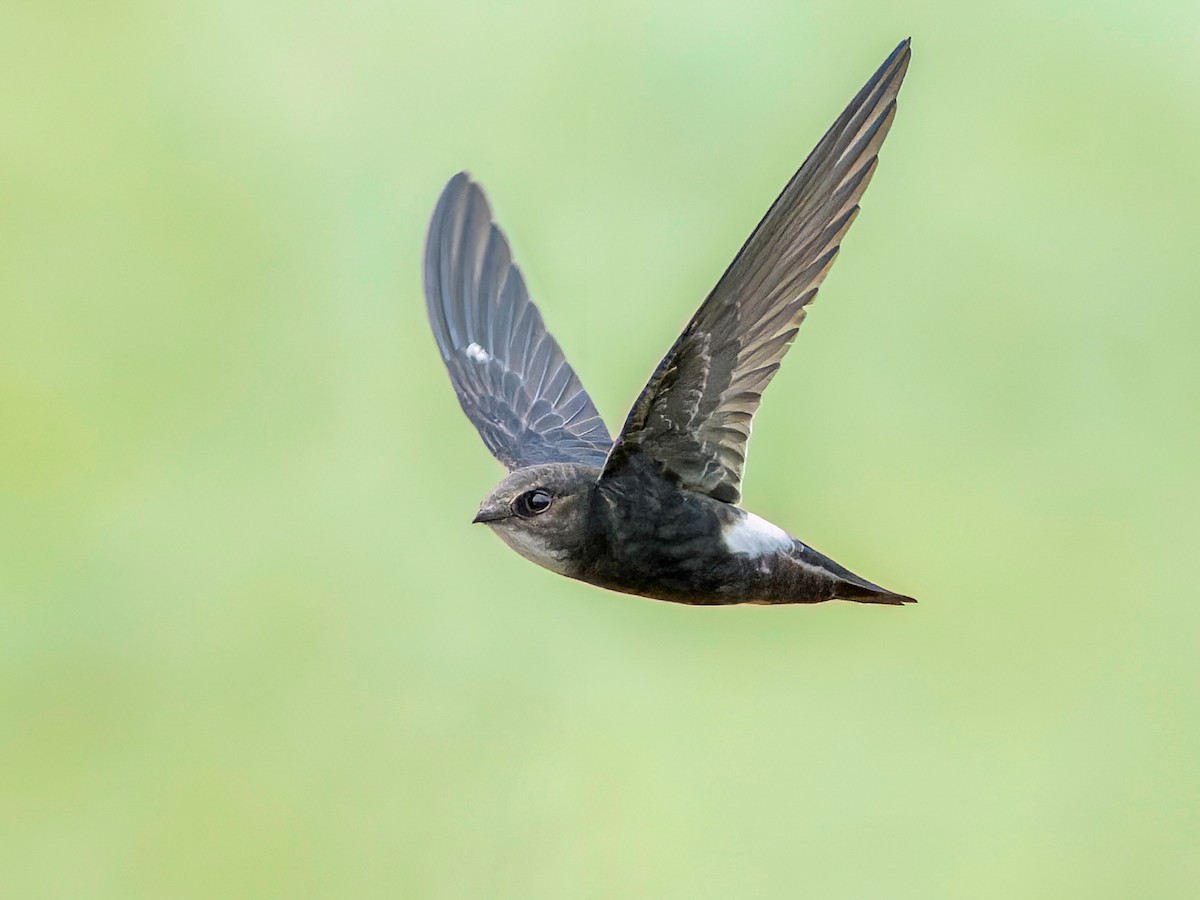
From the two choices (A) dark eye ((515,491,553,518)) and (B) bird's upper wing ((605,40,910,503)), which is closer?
(B) bird's upper wing ((605,40,910,503))

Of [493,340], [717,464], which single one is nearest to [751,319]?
[717,464]

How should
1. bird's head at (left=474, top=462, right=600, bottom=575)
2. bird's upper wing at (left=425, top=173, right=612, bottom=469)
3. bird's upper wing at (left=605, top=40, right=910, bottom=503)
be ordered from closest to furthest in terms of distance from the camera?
bird's upper wing at (left=605, top=40, right=910, bottom=503) < bird's head at (left=474, top=462, right=600, bottom=575) < bird's upper wing at (left=425, top=173, right=612, bottom=469)

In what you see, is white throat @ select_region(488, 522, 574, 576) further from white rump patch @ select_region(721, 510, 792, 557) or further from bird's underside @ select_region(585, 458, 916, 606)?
white rump patch @ select_region(721, 510, 792, 557)

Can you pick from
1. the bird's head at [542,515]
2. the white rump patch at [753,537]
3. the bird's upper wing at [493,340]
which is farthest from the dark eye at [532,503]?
the bird's upper wing at [493,340]

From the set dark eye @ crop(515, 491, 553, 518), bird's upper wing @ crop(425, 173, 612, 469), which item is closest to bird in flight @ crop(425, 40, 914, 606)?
dark eye @ crop(515, 491, 553, 518)

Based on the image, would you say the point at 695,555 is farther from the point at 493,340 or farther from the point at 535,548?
the point at 493,340

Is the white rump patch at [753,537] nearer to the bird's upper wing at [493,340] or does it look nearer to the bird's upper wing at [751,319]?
the bird's upper wing at [751,319]
